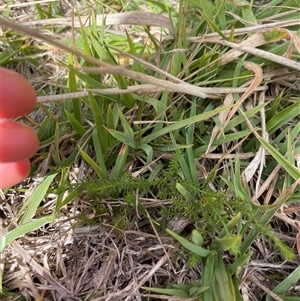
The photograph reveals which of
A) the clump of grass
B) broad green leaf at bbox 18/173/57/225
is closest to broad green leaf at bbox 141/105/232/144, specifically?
the clump of grass

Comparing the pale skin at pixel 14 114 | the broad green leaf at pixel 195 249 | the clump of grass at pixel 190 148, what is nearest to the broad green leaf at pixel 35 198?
the clump of grass at pixel 190 148

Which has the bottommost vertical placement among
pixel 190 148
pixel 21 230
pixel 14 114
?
pixel 21 230

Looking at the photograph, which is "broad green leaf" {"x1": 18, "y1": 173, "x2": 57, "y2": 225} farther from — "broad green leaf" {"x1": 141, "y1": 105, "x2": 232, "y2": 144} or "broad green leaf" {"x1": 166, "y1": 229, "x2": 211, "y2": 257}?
"broad green leaf" {"x1": 166, "y1": 229, "x2": 211, "y2": 257}

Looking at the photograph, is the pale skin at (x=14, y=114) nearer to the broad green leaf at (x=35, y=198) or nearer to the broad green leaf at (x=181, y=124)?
the broad green leaf at (x=35, y=198)

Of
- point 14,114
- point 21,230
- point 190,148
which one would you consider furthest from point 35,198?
point 190,148

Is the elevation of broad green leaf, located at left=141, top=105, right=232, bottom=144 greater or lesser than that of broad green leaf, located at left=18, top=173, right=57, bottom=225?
greater

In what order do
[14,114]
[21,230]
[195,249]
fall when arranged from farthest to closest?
[21,230]
[195,249]
[14,114]

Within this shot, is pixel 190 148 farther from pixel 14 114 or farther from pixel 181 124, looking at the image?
pixel 14 114

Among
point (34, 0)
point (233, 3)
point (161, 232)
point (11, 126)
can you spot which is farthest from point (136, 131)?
point (34, 0)

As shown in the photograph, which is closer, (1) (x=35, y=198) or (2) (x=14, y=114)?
(2) (x=14, y=114)

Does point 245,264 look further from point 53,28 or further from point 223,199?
point 53,28

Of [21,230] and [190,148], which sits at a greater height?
[190,148]
